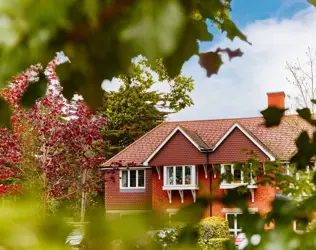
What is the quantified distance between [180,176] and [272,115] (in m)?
22.2

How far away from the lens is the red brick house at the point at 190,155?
73.2 feet

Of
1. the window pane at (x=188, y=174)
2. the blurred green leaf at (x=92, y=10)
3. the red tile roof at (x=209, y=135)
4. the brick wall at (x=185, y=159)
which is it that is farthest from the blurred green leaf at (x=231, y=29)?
the window pane at (x=188, y=174)

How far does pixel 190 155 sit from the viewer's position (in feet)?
75.2

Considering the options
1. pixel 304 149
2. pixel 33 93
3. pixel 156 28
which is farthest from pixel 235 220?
pixel 156 28

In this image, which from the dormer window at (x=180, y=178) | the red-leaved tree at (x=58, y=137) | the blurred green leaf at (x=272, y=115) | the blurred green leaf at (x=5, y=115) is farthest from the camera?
the dormer window at (x=180, y=178)

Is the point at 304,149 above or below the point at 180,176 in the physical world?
below

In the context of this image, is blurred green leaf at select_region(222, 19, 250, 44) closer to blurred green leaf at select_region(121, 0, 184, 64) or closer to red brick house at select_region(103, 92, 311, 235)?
blurred green leaf at select_region(121, 0, 184, 64)

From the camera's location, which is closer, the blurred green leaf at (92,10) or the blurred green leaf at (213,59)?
the blurred green leaf at (92,10)

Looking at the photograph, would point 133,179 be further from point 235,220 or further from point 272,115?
point 272,115

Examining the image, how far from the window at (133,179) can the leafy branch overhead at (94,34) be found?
23.6 meters

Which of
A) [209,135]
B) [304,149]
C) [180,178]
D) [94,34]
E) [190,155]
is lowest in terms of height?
[304,149]

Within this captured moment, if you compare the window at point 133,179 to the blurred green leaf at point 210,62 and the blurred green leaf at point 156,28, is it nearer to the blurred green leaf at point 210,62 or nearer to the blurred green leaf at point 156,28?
the blurred green leaf at point 210,62

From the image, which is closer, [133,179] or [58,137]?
[58,137]

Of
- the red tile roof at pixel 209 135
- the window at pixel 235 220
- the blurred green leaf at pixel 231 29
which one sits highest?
the red tile roof at pixel 209 135
